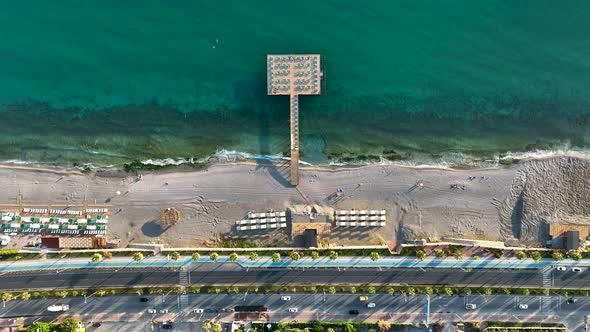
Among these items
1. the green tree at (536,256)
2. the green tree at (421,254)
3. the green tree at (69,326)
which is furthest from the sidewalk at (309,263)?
the green tree at (69,326)

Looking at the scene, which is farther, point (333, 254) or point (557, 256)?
point (557, 256)

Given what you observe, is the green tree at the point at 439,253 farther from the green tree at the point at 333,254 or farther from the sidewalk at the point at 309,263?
the green tree at the point at 333,254

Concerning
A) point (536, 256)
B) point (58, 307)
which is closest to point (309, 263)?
point (536, 256)

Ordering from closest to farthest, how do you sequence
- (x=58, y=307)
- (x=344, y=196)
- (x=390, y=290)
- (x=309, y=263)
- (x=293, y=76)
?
1. (x=58, y=307)
2. (x=390, y=290)
3. (x=309, y=263)
4. (x=293, y=76)
5. (x=344, y=196)

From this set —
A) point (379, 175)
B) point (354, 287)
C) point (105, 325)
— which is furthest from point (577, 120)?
point (105, 325)

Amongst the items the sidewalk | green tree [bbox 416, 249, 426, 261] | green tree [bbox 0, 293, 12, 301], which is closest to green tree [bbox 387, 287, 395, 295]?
the sidewalk

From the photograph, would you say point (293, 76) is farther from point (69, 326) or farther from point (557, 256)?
point (69, 326)

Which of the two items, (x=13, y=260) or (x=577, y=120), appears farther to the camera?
(x=577, y=120)

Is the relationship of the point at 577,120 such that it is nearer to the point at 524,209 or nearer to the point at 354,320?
the point at 524,209
